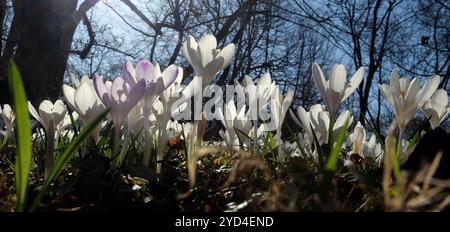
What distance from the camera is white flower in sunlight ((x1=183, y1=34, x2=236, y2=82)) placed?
1048 millimetres

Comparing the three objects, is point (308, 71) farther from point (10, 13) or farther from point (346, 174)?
point (346, 174)

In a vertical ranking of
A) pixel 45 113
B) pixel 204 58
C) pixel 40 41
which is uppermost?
pixel 40 41

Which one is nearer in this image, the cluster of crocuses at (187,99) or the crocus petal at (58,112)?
the cluster of crocuses at (187,99)

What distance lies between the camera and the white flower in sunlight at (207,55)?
41.3 inches

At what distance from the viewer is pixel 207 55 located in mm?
1056

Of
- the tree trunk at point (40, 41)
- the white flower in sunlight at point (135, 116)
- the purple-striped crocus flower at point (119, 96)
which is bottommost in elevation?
the white flower in sunlight at point (135, 116)

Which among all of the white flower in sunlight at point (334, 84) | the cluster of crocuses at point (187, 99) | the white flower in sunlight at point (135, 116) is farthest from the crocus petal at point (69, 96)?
the white flower in sunlight at point (334, 84)

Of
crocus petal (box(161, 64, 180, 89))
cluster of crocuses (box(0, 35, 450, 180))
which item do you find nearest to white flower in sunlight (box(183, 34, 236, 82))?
cluster of crocuses (box(0, 35, 450, 180))

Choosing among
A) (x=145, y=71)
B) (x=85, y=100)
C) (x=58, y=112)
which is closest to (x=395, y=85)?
(x=145, y=71)

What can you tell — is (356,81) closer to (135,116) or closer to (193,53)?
(193,53)

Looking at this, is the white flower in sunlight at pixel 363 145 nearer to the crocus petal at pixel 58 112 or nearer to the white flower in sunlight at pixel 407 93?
the white flower in sunlight at pixel 407 93

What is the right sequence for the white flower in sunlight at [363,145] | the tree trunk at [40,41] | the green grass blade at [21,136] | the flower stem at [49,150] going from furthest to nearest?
the tree trunk at [40,41]
the white flower in sunlight at [363,145]
the flower stem at [49,150]
the green grass blade at [21,136]

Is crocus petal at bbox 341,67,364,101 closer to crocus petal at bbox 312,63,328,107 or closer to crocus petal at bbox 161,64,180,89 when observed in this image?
crocus petal at bbox 312,63,328,107
